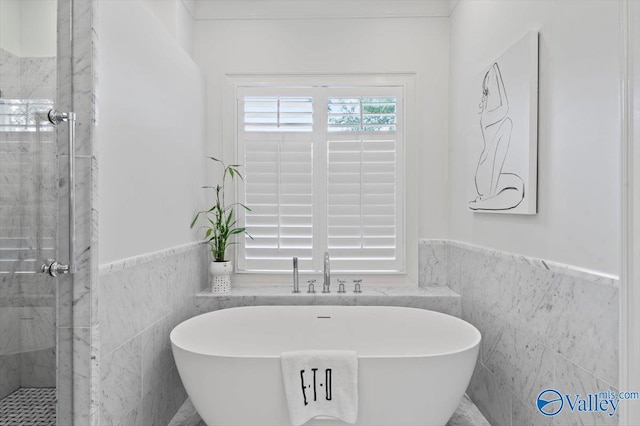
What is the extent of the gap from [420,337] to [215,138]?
2046mm

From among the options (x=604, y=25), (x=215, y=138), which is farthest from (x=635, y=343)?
A: (x=215, y=138)

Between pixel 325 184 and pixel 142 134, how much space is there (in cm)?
138

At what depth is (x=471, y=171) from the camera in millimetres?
2535

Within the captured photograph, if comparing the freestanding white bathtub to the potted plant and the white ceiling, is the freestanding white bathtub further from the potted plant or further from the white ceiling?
the white ceiling

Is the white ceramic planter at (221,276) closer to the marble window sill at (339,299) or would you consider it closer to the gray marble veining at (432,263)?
the marble window sill at (339,299)

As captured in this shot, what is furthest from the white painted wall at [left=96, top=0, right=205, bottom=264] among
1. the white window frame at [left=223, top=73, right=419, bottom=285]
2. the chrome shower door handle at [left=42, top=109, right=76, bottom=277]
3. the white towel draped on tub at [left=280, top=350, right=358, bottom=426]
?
the white towel draped on tub at [left=280, top=350, right=358, bottom=426]

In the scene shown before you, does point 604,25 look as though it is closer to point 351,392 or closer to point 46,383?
point 351,392

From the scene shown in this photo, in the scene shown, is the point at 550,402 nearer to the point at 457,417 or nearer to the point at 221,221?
the point at 457,417

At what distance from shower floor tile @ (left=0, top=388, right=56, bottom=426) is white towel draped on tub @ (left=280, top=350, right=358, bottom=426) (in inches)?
35.6

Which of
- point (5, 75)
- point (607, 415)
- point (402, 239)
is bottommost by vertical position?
point (607, 415)

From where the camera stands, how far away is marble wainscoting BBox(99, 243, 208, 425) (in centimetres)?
168

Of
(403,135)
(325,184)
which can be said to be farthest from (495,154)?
(325,184)

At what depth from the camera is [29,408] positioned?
4.70ft

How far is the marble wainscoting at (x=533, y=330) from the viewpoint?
4.58ft
